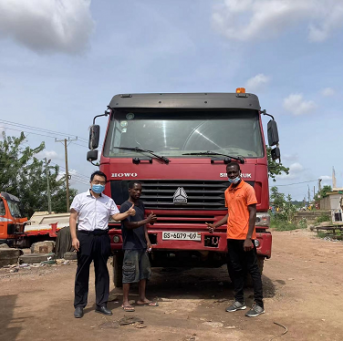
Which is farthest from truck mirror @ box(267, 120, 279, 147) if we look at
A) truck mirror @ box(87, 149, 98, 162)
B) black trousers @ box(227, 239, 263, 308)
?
truck mirror @ box(87, 149, 98, 162)

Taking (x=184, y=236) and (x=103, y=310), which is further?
(x=184, y=236)

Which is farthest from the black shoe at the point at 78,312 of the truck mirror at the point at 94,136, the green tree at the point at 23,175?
the green tree at the point at 23,175

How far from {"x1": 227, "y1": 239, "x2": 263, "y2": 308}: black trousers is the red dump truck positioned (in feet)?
0.87

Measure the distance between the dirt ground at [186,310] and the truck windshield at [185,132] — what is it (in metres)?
2.10

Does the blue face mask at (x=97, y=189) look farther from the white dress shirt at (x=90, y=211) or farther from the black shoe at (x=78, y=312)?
the black shoe at (x=78, y=312)

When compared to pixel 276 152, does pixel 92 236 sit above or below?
below

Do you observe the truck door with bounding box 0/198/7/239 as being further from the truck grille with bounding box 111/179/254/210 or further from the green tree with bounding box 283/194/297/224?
the green tree with bounding box 283/194/297/224

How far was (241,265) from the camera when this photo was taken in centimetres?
523

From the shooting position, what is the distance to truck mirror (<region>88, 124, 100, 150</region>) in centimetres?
630

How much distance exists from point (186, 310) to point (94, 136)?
9.46 ft

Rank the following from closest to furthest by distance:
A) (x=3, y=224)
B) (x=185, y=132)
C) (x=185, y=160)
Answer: (x=185, y=160)
(x=185, y=132)
(x=3, y=224)

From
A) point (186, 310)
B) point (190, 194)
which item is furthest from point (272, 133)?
point (186, 310)

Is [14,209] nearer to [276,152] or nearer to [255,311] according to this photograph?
[276,152]

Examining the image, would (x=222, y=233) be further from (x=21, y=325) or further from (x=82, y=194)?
(x=21, y=325)
